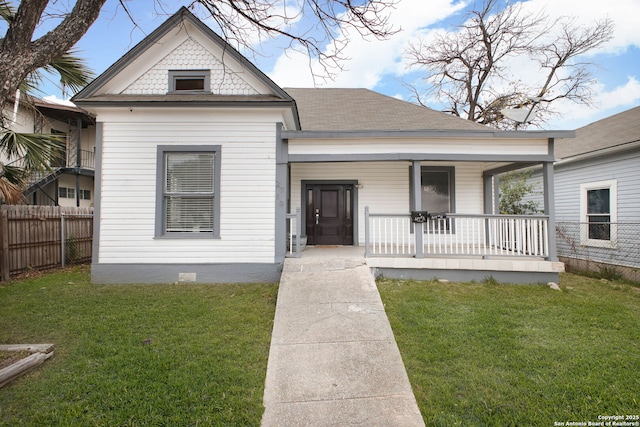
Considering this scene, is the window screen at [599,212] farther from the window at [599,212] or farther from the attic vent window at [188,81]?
the attic vent window at [188,81]

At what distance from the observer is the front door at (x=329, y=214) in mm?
8812

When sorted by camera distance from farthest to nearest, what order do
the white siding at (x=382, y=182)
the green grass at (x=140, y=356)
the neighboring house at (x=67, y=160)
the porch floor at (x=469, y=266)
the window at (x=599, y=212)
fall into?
the neighboring house at (x=67, y=160), the white siding at (x=382, y=182), the window at (x=599, y=212), the porch floor at (x=469, y=266), the green grass at (x=140, y=356)

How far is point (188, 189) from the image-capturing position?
6477 millimetres

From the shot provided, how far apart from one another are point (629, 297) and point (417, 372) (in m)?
5.66

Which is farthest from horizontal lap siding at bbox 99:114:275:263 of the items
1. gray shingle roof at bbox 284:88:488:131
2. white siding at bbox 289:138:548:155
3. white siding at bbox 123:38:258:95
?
gray shingle roof at bbox 284:88:488:131

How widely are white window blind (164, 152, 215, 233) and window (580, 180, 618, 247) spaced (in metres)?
9.83

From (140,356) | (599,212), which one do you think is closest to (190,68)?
(140,356)

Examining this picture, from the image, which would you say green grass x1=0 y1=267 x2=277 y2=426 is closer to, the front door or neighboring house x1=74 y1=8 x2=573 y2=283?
neighboring house x1=74 y1=8 x2=573 y2=283

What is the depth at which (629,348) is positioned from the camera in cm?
358

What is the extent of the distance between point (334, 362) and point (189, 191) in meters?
4.77

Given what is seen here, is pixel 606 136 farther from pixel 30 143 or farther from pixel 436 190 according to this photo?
pixel 30 143

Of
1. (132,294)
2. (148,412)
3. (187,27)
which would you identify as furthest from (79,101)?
(148,412)

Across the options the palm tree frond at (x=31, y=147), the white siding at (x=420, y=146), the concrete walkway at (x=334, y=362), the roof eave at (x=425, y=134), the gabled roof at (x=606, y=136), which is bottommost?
the concrete walkway at (x=334, y=362)

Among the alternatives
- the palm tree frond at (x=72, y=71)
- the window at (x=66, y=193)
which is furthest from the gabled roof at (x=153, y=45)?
the window at (x=66, y=193)
